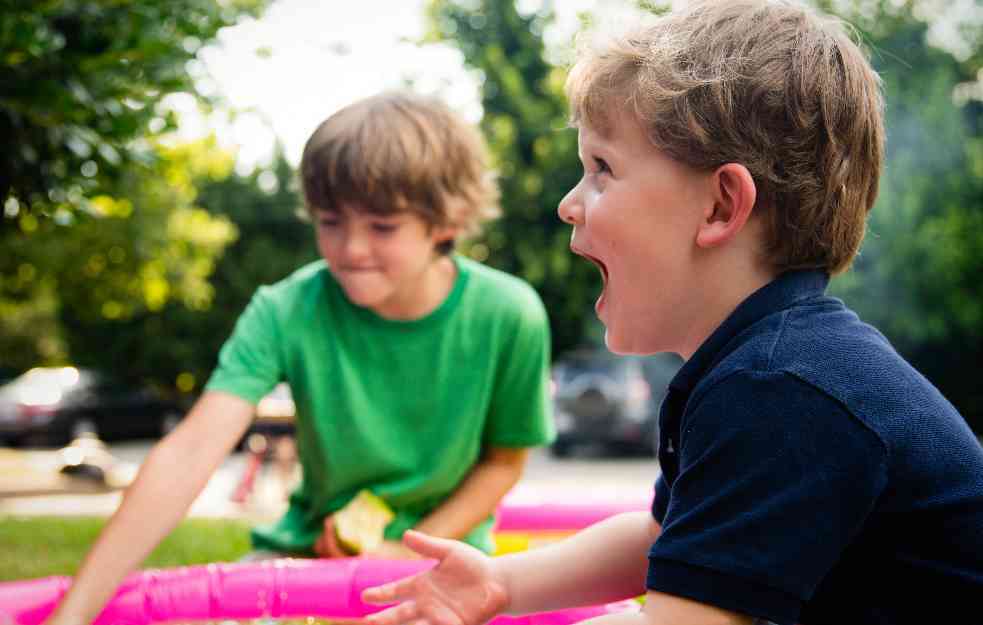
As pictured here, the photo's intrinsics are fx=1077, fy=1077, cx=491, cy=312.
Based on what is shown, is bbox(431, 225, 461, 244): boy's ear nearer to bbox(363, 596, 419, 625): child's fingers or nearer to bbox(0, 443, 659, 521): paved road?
bbox(363, 596, 419, 625): child's fingers

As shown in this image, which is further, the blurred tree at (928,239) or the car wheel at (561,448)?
the blurred tree at (928,239)

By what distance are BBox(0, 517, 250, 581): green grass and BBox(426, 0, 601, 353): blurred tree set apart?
1236cm

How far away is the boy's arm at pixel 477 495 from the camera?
8.33ft

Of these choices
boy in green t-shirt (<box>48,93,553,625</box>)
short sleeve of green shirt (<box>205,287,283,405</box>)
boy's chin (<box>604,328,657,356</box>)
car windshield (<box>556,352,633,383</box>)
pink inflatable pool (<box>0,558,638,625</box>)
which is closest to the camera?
boy's chin (<box>604,328,657,356</box>)

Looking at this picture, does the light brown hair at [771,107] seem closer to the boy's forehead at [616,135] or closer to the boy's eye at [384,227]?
the boy's forehead at [616,135]

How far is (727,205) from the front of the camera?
4.46 feet

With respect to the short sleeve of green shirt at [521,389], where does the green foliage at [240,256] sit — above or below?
below

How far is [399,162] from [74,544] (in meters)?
4.05

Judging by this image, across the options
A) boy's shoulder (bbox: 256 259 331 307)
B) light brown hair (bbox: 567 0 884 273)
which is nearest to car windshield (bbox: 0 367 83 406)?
boy's shoulder (bbox: 256 259 331 307)

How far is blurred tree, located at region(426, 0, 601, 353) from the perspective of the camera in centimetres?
1858

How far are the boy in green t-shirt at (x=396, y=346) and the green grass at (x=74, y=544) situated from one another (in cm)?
250

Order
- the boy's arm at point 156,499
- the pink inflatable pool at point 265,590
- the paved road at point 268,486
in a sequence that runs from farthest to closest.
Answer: the paved road at point 268,486 → the pink inflatable pool at point 265,590 → the boy's arm at point 156,499

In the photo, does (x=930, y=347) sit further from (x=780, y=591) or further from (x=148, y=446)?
(x=780, y=591)

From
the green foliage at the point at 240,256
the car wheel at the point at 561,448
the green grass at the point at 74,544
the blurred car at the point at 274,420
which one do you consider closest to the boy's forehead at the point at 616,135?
the green grass at the point at 74,544
